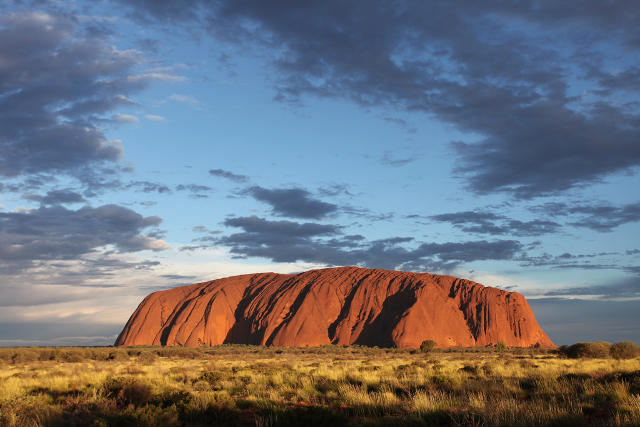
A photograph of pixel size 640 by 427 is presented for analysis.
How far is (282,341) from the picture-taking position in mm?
83062

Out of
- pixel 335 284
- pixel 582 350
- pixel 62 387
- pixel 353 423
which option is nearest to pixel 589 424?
pixel 353 423

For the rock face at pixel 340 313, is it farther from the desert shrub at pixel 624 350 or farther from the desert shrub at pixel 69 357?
the desert shrub at pixel 69 357

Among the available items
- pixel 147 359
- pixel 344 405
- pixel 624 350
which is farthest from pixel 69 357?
pixel 624 350

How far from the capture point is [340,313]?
298 feet

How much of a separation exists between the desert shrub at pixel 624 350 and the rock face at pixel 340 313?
40.3 meters

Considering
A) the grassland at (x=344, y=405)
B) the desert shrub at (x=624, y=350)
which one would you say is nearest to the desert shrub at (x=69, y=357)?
the grassland at (x=344, y=405)

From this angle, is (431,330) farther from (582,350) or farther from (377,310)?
(582,350)

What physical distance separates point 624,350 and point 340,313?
187 feet

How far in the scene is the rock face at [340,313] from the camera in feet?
274

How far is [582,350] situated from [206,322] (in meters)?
72.0

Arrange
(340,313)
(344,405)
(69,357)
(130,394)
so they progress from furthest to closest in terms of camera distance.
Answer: (340,313) < (69,357) < (130,394) < (344,405)

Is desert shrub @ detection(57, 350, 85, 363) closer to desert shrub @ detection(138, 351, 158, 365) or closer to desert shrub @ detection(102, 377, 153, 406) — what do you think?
desert shrub @ detection(138, 351, 158, 365)

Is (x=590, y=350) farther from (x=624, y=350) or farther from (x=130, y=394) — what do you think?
(x=130, y=394)

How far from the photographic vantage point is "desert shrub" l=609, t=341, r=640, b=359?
124 ft
